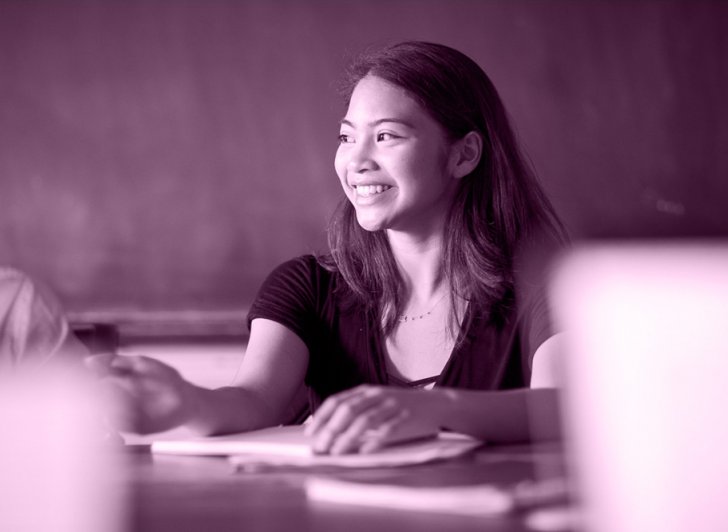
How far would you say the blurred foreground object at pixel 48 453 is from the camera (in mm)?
444

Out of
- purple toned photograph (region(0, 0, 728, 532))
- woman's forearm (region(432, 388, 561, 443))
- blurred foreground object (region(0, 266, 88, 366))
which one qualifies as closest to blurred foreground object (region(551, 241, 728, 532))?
purple toned photograph (region(0, 0, 728, 532))

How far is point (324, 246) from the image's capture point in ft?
8.59

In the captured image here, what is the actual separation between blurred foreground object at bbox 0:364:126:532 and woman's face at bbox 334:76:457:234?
3.81 ft

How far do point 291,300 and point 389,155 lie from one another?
12.5 inches

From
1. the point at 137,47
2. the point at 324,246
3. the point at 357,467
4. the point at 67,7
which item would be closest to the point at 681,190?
the point at 324,246

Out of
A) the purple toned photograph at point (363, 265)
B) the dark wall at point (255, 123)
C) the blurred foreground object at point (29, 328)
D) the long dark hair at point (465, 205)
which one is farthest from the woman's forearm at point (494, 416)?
the dark wall at point (255, 123)

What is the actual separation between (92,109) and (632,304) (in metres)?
2.43

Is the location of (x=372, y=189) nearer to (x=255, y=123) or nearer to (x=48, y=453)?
(x=255, y=123)

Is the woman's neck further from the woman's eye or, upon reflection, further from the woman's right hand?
the woman's right hand

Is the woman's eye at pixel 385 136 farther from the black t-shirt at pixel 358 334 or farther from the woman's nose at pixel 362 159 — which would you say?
the black t-shirt at pixel 358 334

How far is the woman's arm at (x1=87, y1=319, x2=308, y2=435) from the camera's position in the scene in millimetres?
1044

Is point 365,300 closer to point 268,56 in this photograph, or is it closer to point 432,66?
point 432,66

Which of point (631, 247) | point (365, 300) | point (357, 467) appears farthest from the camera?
point (365, 300)

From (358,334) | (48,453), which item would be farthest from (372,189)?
(48,453)
